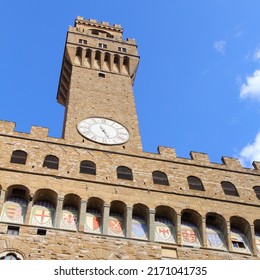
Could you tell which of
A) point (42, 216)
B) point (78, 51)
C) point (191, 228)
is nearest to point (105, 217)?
point (42, 216)

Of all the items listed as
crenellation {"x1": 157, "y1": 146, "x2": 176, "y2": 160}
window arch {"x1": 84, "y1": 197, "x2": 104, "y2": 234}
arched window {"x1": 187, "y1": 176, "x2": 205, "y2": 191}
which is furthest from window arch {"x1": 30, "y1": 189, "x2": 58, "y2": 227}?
crenellation {"x1": 157, "y1": 146, "x2": 176, "y2": 160}

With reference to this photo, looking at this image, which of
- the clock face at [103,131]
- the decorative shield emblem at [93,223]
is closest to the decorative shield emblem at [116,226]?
the decorative shield emblem at [93,223]

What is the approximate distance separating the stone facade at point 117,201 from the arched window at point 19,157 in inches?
1.2

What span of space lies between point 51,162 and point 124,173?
88.6 inches

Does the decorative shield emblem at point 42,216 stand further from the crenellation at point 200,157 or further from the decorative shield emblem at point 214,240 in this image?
the crenellation at point 200,157

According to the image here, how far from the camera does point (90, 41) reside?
25031 mm

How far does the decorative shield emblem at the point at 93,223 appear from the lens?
14288 mm

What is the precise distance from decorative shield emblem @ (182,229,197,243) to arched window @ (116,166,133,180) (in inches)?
94.9

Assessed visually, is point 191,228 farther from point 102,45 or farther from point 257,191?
point 102,45

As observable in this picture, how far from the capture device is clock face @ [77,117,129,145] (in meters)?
17.8

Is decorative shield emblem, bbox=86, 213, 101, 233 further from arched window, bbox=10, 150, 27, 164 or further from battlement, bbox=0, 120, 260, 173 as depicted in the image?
battlement, bbox=0, 120, 260, 173

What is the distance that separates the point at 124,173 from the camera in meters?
16.4

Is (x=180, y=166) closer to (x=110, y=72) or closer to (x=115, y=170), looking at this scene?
(x=115, y=170)
